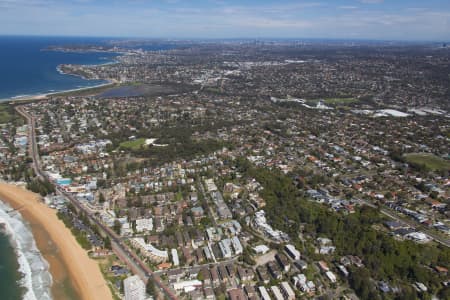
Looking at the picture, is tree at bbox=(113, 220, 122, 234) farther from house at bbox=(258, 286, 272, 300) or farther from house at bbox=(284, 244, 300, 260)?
house at bbox=(284, 244, 300, 260)

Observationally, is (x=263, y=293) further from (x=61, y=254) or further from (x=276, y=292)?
(x=61, y=254)

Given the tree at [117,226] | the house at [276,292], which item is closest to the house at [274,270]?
the house at [276,292]

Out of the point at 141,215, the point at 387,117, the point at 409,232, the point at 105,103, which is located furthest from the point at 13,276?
the point at 387,117

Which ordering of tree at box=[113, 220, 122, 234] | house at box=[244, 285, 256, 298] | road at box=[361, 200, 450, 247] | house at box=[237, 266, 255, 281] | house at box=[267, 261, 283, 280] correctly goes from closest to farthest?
house at box=[244, 285, 256, 298], house at box=[237, 266, 255, 281], house at box=[267, 261, 283, 280], tree at box=[113, 220, 122, 234], road at box=[361, 200, 450, 247]

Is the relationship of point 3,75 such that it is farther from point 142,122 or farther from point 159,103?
point 142,122

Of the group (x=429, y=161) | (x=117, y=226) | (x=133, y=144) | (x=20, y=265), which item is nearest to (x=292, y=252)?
(x=117, y=226)

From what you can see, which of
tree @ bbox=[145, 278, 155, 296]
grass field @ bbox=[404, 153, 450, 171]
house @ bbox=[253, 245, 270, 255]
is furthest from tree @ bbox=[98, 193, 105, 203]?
grass field @ bbox=[404, 153, 450, 171]
